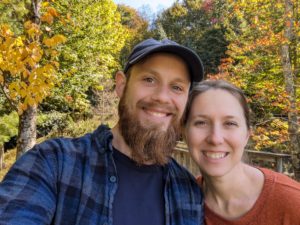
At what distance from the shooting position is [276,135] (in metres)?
6.98

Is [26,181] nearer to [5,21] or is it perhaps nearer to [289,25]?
[5,21]

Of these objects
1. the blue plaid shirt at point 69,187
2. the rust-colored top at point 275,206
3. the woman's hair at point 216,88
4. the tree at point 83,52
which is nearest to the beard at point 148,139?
the blue plaid shirt at point 69,187

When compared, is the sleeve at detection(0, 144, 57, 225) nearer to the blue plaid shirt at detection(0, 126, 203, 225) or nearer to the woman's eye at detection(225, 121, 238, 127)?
the blue plaid shirt at detection(0, 126, 203, 225)

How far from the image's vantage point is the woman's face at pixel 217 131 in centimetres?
211

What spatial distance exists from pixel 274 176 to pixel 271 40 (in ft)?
16.2

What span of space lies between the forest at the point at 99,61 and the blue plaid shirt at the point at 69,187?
7.55 ft

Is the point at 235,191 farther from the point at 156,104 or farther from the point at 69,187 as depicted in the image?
the point at 69,187

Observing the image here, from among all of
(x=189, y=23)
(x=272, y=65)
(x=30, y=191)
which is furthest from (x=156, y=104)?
(x=189, y=23)

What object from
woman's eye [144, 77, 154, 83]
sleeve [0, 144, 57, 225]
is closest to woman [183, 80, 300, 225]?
woman's eye [144, 77, 154, 83]

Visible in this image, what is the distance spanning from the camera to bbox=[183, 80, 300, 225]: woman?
204 centimetres

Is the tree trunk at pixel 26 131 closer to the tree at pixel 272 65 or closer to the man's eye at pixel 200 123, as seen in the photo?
the man's eye at pixel 200 123

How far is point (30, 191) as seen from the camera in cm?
153

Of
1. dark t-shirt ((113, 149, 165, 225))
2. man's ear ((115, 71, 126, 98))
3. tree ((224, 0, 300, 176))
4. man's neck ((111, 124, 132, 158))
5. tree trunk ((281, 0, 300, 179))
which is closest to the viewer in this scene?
dark t-shirt ((113, 149, 165, 225))

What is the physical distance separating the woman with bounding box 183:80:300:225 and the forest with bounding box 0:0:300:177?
7.49 feet
